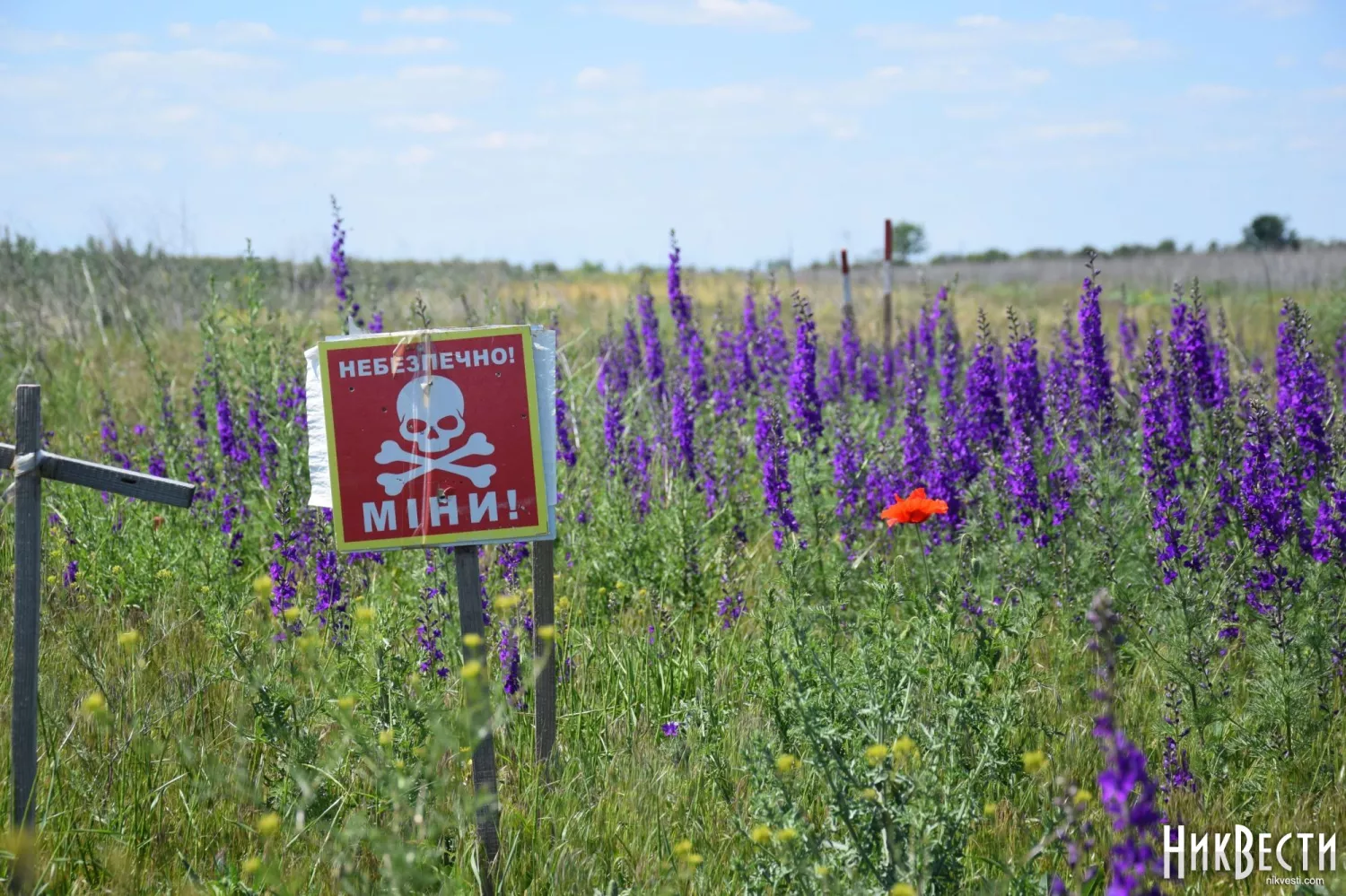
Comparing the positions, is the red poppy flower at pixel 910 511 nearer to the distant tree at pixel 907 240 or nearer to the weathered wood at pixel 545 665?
the weathered wood at pixel 545 665

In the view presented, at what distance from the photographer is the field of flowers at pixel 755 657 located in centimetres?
265

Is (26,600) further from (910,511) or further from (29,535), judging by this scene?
(910,511)

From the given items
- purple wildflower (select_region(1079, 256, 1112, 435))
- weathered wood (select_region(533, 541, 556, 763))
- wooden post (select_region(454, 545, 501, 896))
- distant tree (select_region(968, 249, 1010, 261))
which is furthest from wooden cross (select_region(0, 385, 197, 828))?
distant tree (select_region(968, 249, 1010, 261))

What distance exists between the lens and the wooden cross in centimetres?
265

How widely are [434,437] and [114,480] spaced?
34.3 inches

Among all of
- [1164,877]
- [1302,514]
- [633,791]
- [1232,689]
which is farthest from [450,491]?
[1302,514]

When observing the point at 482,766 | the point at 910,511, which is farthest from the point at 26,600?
the point at 910,511

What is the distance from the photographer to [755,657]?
3.48 meters

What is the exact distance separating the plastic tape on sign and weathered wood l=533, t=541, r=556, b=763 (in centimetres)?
134

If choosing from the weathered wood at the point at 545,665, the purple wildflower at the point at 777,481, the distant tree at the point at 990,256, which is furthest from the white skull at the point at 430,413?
the distant tree at the point at 990,256

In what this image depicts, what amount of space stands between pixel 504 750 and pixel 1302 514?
3808 millimetres

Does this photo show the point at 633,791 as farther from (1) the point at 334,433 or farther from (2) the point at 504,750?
(1) the point at 334,433

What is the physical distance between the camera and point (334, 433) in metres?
2.88

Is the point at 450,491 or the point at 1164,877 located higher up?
the point at 450,491
